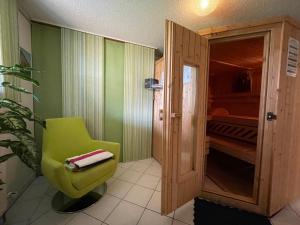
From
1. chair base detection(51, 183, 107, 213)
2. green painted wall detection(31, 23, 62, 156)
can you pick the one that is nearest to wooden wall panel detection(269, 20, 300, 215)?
chair base detection(51, 183, 107, 213)

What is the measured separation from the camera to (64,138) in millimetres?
2107

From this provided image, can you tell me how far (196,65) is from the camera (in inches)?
69.4

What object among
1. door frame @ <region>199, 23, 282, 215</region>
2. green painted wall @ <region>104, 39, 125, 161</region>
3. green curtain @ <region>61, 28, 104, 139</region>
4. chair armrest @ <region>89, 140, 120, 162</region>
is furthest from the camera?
green painted wall @ <region>104, 39, 125, 161</region>

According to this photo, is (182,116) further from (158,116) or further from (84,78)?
(84,78)

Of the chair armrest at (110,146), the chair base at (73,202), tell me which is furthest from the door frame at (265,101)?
the chair base at (73,202)

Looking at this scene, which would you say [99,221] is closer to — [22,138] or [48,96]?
[22,138]

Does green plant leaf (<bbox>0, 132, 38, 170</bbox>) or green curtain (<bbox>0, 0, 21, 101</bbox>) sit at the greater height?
green curtain (<bbox>0, 0, 21, 101</bbox>)

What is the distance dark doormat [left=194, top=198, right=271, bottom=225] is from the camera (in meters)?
1.62

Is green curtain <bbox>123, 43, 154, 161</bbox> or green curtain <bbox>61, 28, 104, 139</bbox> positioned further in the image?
green curtain <bbox>123, 43, 154, 161</bbox>

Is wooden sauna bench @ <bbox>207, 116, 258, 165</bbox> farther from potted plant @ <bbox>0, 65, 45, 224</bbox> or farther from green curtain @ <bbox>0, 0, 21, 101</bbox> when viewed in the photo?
green curtain @ <bbox>0, 0, 21, 101</bbox>

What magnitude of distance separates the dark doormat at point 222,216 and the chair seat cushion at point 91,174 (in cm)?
111

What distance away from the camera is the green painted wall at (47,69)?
88.8 inches

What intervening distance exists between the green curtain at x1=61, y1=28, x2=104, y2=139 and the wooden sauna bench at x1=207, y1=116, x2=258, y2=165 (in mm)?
1890

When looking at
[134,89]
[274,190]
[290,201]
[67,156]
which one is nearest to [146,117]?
[134,89]
